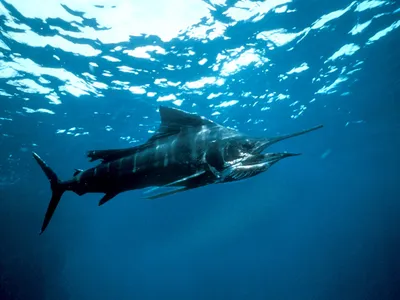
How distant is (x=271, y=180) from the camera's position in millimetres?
40594

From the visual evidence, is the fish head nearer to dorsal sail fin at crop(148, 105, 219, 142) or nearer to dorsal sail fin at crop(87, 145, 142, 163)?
dorsal sail fin at crop(148, 105, 219, 142)

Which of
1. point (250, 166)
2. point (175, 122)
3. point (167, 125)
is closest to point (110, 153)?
point (167, 125)

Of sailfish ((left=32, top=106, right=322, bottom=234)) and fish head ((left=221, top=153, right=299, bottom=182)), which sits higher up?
sailfish ((left=32, top=106, right=322, bottom=234))

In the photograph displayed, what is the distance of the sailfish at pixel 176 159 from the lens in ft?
9.22

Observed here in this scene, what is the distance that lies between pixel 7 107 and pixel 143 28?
9391 mm

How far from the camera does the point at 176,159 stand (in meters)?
3.18

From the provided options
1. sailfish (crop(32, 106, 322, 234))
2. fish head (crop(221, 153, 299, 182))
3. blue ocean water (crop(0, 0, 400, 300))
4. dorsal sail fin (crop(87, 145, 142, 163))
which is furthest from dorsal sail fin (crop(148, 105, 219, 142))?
blue ocean water (crop(0, 0, 400, 300))

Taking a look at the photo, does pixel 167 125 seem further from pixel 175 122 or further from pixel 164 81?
pixel 164 81

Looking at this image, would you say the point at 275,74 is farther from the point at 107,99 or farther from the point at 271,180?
the point at 271,180

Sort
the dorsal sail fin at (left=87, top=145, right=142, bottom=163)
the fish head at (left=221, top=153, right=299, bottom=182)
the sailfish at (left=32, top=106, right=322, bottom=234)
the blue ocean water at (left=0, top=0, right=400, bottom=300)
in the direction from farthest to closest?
the blue ocean water at (left=0, top=0, right=400, bottom=300) < the dorsal sail fin at (left=87, top=145, right=142, bottom=163) < the sailfish at (left=32, top=106, right=322, bottom=234) < the fish head at (left=221, top=153, right=299, bottom=182)

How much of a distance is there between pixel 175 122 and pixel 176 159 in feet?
2.46

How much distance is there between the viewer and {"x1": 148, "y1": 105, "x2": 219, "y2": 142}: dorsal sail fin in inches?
142

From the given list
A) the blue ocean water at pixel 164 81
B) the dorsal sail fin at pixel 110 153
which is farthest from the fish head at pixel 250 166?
the blue ocean water at pixel 164 81

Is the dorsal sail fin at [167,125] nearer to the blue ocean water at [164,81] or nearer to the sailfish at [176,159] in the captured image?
the sailfish at [176,159]
